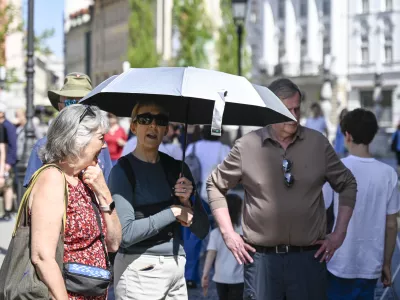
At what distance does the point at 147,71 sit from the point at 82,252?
1.32 meters

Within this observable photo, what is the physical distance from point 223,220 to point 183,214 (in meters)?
0.56

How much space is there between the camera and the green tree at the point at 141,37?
2901 inches

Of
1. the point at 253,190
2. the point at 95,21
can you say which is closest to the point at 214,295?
the point at 253,190

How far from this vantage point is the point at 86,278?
167 inches

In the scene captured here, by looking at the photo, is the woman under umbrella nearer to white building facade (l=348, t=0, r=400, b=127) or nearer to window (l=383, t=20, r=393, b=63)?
white building facade (l=348, t=0, r=400, b=127)

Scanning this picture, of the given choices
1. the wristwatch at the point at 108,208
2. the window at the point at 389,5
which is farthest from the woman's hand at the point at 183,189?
the window at the point at 389,5

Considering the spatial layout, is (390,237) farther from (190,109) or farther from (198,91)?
(198,91)

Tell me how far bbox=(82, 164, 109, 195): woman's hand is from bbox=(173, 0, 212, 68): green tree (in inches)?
2440

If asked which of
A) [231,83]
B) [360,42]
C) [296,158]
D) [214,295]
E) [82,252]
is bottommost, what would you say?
[214,295]

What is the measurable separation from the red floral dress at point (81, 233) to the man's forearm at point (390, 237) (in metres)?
2.63

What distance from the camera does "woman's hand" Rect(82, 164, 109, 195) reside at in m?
4.42

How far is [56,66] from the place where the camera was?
446 ft

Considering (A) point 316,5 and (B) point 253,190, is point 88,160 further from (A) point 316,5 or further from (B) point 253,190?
(A) point 316,5

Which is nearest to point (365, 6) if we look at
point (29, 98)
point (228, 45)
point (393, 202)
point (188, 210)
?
point (228, 45)
